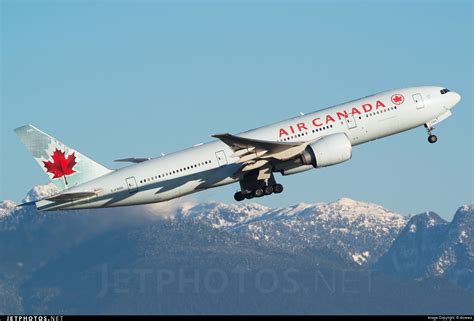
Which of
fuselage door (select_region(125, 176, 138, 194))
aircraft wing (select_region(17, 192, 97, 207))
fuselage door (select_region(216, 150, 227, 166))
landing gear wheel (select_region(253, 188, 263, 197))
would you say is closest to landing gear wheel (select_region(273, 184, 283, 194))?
landing gear wheel (select_region(253, 188, 263, 197))

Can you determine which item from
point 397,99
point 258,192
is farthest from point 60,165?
point 397,99

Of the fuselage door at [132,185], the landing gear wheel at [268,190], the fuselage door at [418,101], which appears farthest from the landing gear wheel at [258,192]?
the fuselage door at [418,101]

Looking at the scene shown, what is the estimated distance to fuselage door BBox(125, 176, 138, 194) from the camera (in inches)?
2621

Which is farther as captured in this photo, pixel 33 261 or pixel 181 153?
pixel 33 261

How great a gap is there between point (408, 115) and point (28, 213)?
109 m

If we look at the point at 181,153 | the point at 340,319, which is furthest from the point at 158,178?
the point at 340,319

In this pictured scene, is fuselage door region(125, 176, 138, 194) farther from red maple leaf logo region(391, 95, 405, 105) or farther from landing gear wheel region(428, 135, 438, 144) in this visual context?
landing gear wheel region(428, 135, 438, 144)

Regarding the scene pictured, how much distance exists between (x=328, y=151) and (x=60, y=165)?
18511mm

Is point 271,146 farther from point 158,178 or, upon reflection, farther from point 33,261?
point 33,261

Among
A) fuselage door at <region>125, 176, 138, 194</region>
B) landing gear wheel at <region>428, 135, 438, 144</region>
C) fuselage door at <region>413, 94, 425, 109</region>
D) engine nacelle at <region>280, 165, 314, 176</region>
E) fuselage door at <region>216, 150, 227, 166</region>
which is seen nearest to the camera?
fuselage door at <region>125, 176, 138, 194</region>

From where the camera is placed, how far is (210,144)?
67688 millimetres

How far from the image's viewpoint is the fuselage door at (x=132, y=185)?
218ft

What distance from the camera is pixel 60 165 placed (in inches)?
2702

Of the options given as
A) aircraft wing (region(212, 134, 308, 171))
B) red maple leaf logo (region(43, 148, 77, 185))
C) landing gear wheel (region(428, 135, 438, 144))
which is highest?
red maple leaf logo (region(43, 148, 77, 185))
